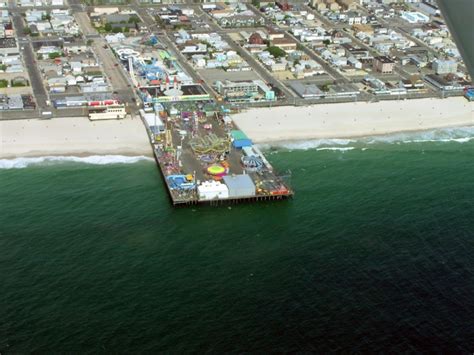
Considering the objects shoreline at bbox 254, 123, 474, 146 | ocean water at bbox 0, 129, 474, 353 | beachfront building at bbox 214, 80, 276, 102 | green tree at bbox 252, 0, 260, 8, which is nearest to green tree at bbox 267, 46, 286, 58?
beachfront building at bbox 214, 80, 276, 102

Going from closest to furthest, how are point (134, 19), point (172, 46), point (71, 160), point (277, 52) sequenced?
1. point (71, 160)
2. point (277, 52)
3. point (172, 46)
4. point (134, 19)

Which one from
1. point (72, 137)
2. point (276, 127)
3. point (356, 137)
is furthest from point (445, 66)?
point (72, 137)

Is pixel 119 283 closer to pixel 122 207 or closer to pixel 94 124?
pixel 122 207

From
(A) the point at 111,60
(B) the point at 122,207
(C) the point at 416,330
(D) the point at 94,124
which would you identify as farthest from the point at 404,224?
(A) the point at 111,60

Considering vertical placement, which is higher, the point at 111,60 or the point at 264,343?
the point at 264,343

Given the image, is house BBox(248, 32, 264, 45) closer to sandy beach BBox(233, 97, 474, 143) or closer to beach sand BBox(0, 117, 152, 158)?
sandy beach BBox(233, 97, 474, 143)

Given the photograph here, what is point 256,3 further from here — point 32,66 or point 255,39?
point 32,66
